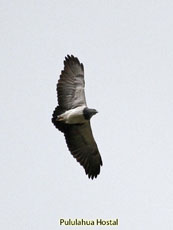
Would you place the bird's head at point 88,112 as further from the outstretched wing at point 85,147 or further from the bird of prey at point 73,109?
the outstretched wing at point 85,147

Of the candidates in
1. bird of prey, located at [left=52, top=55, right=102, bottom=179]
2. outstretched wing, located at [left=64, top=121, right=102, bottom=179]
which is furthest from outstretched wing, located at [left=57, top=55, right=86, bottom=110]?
outstretched wing, located at [left=64, top=121, right=102, bottom=179]

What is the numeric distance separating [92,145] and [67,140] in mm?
1034

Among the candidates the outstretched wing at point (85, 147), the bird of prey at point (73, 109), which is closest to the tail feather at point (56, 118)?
the bird of prey at point (73, 109)

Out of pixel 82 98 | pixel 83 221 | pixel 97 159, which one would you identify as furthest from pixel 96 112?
pixel 83 221

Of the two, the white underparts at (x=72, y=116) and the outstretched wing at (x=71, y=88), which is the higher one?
the outstretched wing at (x=71, y=88)

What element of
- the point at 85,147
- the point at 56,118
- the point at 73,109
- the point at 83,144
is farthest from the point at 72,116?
the point at 85,147

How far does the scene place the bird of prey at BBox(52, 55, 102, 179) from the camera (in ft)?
73.2

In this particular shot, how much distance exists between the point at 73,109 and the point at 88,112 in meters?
0.56

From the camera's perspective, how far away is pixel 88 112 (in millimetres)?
22219

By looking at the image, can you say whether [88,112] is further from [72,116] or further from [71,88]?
[71,88]

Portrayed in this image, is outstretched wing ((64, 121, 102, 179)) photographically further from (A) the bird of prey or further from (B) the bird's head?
(B) the bird's head

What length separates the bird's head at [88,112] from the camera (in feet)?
72.7

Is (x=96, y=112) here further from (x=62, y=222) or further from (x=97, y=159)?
(x=62, y=222)

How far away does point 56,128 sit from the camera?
22406 mm
